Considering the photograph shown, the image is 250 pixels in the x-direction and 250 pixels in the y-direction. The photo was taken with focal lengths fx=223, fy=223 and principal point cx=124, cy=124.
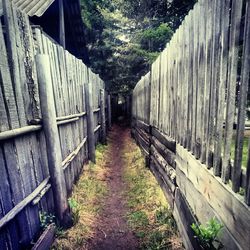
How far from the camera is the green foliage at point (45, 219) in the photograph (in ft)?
9.18

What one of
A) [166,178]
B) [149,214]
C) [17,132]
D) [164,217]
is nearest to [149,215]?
[149,214]

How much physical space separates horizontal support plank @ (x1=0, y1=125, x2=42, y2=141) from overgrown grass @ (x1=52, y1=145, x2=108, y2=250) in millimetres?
1516

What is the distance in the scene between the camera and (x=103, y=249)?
308cm

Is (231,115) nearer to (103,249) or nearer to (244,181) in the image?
(244,181)

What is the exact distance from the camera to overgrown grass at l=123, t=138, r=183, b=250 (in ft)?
9.99

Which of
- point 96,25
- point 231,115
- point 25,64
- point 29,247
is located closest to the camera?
point 231,115

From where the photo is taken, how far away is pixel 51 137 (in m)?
3.03

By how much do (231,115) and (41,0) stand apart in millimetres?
7106

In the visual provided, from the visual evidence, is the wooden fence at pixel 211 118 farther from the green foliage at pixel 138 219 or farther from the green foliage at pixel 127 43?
the green foliage at pixel 127 43

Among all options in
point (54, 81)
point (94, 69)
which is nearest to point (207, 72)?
point (54, 81)

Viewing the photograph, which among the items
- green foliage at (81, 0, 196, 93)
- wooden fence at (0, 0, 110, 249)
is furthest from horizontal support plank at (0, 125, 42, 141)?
green foliage at (81, 0, 196, 93)

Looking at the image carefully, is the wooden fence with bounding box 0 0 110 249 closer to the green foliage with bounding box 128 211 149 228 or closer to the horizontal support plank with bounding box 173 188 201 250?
the green foliage with bounding box 128 211 149 228

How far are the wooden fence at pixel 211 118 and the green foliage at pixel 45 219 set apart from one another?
1.75 meters

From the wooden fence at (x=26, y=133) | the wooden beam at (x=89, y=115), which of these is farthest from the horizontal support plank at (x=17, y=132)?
the wooden beam at (x=89, y=115)
